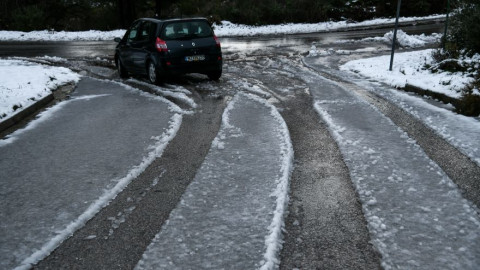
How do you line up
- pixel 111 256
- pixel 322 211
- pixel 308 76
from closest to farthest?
pixel 111 256 < pixel 322 211 < pixel 308 76

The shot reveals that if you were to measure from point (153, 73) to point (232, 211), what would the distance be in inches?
294

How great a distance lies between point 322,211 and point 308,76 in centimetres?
768

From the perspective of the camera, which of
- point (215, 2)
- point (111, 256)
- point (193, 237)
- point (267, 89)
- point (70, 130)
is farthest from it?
point (215, 2)

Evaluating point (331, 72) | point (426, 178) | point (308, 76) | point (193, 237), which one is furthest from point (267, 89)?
point (193, 237)

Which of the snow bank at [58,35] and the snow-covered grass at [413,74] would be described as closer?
the snow-covered grass at [413,74]

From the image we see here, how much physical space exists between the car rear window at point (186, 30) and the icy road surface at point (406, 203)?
534cm

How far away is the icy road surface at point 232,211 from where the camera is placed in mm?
3027

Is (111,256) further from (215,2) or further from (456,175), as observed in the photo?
(215,2)

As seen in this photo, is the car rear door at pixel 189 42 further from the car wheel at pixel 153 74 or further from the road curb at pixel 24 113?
the road curb at pixel 24 113

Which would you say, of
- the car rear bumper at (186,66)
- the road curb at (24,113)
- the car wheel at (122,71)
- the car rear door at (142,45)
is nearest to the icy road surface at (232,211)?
the road curb at (24,113)

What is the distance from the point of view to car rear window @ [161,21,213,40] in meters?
10.1

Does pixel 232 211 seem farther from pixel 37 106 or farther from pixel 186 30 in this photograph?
pixel 186 30

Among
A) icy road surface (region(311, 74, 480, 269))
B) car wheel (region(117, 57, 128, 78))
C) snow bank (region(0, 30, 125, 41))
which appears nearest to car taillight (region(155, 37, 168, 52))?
car wheel (region(117, 57, 128, 78))

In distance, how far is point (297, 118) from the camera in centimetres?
696
